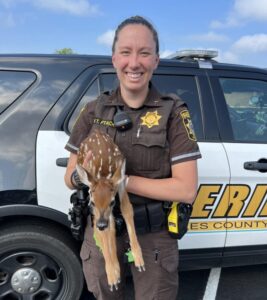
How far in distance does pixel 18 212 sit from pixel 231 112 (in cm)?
161

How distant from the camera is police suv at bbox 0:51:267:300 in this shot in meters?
2.46

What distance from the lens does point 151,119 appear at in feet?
5.38

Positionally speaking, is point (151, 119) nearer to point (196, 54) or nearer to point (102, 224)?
point (102, 224)

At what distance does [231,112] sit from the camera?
9.47 feet

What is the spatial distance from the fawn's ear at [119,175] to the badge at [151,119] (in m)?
0.21

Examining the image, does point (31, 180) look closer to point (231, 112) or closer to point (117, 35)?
point (117, 35)

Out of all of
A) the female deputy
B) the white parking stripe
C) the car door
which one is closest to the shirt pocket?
the female deputy

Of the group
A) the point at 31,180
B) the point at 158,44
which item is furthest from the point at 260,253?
the point at 158,44

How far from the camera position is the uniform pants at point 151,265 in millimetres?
1728

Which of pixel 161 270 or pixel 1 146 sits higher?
pixel 1 146

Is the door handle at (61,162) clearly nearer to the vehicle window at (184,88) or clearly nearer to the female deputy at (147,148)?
the female deputy at (147,148)

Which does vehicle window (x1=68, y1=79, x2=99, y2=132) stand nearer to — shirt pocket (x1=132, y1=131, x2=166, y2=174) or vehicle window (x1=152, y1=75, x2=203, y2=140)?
vehicle window (x1=152, y1=75, x2=203, y2=140)

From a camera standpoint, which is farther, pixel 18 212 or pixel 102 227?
pixel 18 212

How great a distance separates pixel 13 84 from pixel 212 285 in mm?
2206
